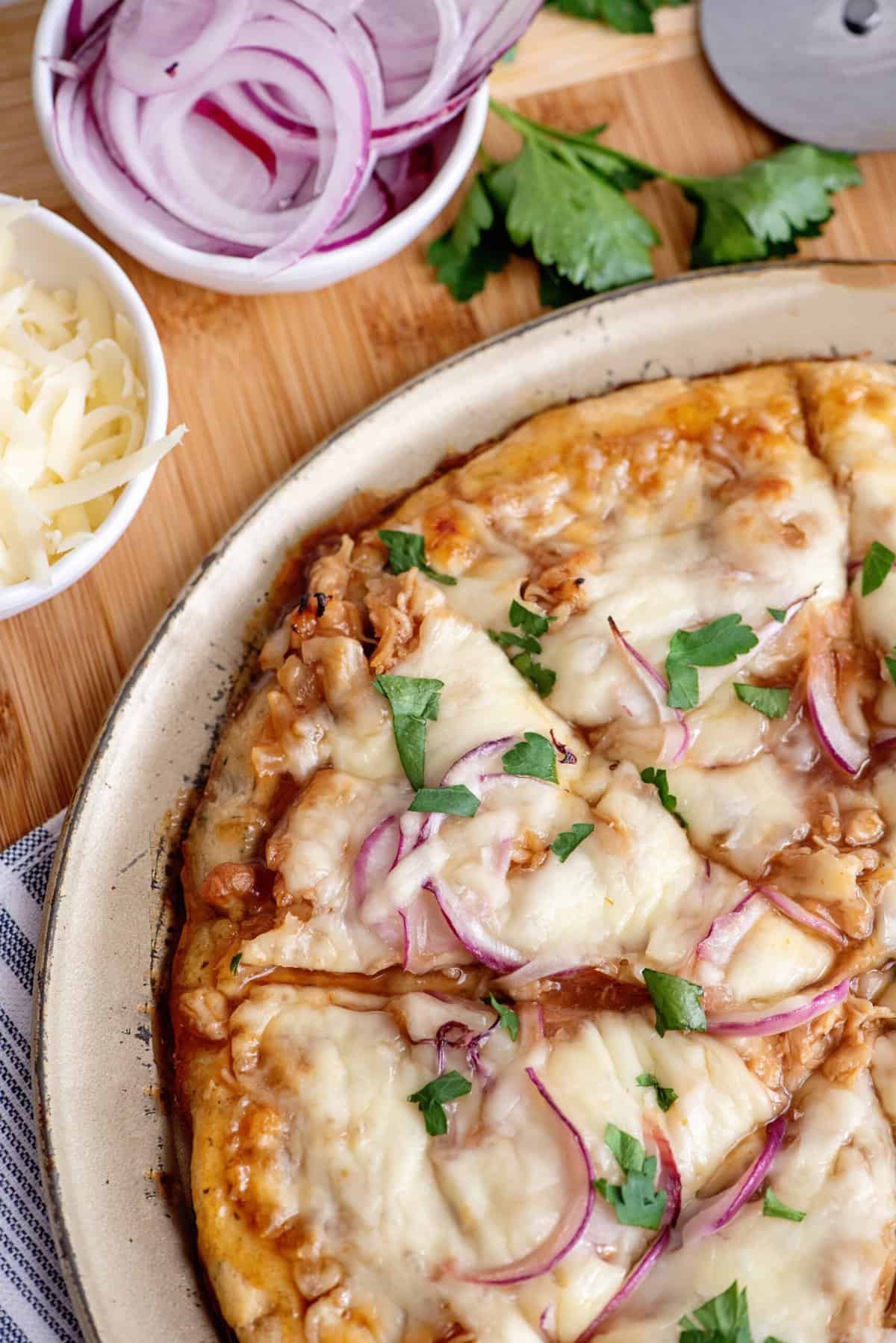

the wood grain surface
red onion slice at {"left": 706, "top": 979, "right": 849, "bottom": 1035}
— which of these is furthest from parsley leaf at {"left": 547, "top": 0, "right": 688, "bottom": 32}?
red onion slice at {"left": 706, "top": 979, "right": 849, "bottom": 1035}

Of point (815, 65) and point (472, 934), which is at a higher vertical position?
point (815, 65)

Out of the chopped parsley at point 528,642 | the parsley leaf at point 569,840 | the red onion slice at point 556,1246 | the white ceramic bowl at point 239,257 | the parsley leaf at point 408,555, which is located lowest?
the red onion slice at point 556,1246

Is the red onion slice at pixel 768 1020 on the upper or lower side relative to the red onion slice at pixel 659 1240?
upper

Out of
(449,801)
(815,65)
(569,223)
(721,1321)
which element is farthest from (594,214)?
(721,1321)

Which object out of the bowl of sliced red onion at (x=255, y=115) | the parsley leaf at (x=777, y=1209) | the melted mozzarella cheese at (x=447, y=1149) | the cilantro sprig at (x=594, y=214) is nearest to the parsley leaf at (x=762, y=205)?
the cilantro sprig at (x=594, y=214)

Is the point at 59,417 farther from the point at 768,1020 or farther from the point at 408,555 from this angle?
the point at 768,1020

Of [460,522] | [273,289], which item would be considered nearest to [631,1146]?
[460,522]

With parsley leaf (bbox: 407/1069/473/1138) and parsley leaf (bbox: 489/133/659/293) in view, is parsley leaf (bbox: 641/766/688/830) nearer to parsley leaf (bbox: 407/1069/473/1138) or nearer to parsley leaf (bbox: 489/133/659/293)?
parsley leaf (bbox: 407/1069/473/1138)

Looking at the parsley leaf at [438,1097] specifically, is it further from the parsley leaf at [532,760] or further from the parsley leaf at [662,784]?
the parsley leaf at [662,784]
